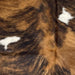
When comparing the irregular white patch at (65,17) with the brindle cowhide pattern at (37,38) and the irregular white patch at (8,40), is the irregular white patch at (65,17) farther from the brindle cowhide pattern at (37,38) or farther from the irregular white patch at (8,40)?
the irregular white patch at (8,40)

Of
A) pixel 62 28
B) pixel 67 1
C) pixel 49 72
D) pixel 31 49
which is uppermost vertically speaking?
pixel 67 1

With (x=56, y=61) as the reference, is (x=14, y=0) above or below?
above

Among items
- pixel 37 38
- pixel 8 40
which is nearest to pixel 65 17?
pixel 37 38

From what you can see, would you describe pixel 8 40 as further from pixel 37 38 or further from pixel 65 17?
pixel 65 17

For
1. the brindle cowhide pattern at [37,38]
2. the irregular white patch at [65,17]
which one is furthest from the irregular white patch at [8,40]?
the irregular white patch at [65,17]

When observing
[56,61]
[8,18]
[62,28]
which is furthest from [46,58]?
[8,18]

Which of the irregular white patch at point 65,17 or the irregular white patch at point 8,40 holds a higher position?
the irregular white patch at point 65,17

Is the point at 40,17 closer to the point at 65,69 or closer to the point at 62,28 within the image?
the point at 62,28

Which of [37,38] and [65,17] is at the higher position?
[65,17]
